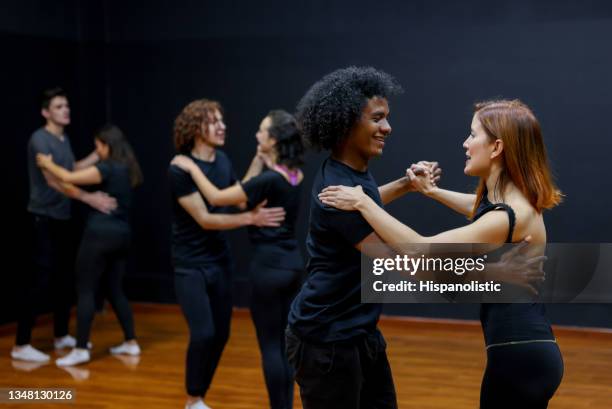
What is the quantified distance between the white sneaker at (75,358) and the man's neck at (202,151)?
5.88 ft

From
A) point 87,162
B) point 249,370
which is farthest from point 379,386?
point 87,162

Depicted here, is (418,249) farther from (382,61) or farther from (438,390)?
(382,61)

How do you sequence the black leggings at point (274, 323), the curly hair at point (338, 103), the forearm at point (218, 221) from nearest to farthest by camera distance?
the curly hair at point (338, 103) → the black leggings at point (274, 323) → the forearm at point (218, 221)

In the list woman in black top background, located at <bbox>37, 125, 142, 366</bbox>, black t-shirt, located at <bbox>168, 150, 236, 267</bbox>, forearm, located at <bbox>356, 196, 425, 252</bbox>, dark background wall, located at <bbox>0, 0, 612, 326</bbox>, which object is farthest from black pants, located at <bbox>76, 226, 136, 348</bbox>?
forearm, located at <bbox>356, 196, 425, 252</bbox>

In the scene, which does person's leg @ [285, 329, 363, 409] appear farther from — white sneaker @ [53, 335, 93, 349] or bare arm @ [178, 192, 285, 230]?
white sneaker @ [53, 335, 93, 349]

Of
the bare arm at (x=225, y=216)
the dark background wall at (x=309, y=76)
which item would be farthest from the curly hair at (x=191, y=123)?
the dark background wall at (x=309, y=76)

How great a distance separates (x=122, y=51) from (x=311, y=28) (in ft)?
5.29

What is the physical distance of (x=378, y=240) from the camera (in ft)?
8.78

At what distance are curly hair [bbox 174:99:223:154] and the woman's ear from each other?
1.98 m

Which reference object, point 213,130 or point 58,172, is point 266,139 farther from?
point 58,172

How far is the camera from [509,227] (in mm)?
2703

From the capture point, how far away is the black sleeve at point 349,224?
2656mm

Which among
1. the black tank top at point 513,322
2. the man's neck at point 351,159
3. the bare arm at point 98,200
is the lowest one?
the bare arm at point 98,200

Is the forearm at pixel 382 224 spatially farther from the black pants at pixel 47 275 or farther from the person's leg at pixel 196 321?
the black pants at pixel 47 275
